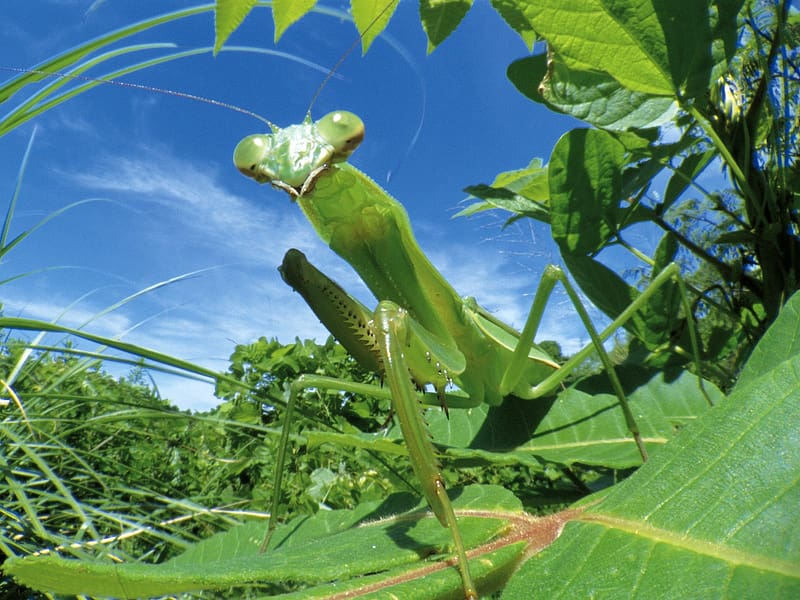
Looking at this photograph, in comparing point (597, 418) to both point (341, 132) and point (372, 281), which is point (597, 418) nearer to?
point (372, 281)

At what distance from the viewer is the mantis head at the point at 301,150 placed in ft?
4.17

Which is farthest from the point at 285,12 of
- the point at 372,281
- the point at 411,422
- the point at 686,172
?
the point at 686,172

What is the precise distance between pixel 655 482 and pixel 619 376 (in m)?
0.99

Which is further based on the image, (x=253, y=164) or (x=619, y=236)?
(x=619, y=236)

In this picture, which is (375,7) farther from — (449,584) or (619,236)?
(449,584)

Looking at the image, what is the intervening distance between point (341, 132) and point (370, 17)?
0.73 ft

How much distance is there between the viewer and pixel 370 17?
1.23 m

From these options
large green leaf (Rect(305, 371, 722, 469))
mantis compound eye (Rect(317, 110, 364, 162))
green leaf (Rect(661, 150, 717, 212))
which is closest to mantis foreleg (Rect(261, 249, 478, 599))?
large green leaf (Rect(305, 371, 722, 469))

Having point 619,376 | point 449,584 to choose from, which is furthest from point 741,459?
point 619,376

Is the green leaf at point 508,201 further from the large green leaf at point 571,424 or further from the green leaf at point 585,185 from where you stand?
the large green leaf at point 571,424

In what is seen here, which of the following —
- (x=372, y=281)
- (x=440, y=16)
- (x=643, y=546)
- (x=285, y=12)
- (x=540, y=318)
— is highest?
(x=285, y=12)

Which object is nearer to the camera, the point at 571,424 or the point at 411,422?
the point at 411,422

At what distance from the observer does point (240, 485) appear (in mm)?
2928

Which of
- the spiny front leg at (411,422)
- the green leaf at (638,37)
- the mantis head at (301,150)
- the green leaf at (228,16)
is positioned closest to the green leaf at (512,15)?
the green leaf at (638,37)
